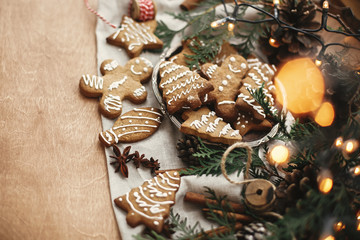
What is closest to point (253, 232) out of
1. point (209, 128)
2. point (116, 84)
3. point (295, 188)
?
point (295, 188)

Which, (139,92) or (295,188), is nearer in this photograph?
(295,188)

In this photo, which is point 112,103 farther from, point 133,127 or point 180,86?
point 180,86

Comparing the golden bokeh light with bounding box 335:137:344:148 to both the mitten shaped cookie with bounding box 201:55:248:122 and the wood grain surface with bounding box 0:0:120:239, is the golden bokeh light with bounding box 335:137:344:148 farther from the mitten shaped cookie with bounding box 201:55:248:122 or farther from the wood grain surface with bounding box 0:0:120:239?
the wood grain surface with bounding box 0:0:120:239

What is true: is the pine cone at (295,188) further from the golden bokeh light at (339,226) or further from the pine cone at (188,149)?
the pine cone at (188,149)

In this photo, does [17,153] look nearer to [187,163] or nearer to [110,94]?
[110,94]

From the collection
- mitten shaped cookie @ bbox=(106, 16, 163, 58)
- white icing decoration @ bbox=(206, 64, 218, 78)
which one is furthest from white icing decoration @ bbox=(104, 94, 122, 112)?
white icing decoration @ bbox=(206, 64, 218, 78)
